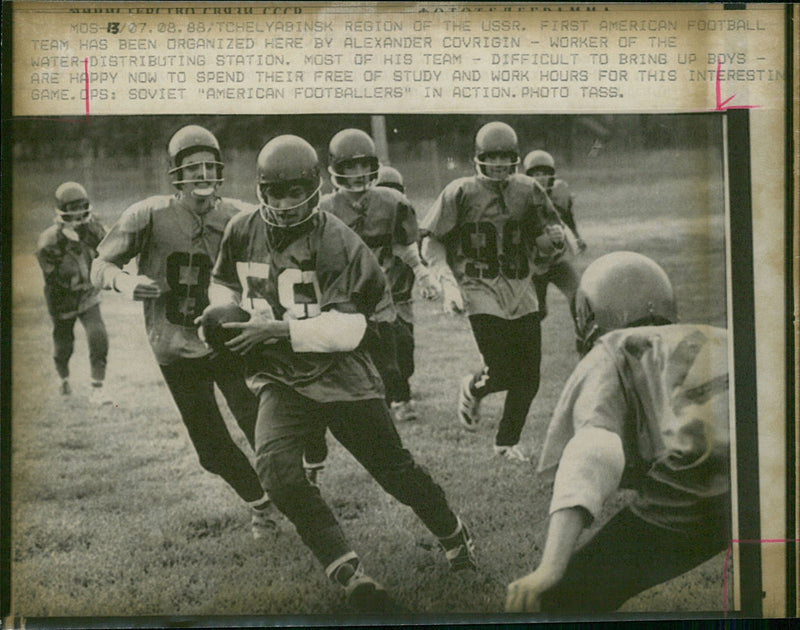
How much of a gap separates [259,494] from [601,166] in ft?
7.41

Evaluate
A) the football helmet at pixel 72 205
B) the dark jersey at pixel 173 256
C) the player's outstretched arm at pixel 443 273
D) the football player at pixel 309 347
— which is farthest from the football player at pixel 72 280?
the player's outstretched arm at pixel 443 273

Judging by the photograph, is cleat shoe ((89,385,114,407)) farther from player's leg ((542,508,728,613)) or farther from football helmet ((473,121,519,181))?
player's leg ((542,508,728,613))

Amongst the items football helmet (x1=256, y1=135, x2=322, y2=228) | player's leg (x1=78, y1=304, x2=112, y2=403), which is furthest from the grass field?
football helmet (x1=256, y1=135, x2=322, y2=228)

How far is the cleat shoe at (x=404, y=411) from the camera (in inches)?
147

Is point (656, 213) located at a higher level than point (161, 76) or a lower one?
lower

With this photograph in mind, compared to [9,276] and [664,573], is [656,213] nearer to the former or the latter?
[664,573]

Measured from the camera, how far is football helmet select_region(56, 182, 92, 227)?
12.4 feet

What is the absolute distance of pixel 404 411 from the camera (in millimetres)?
3738

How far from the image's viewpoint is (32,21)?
3783 millimetres

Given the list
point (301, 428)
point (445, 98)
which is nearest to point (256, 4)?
point (445, 98)

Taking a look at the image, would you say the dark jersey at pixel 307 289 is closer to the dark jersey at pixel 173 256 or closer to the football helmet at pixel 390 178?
the dark jersey at pixel 173 256

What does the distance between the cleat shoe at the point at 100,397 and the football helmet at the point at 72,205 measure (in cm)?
80

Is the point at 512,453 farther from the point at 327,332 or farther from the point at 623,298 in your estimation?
the point at 327,332

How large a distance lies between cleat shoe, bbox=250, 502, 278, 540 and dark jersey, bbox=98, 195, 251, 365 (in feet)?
2.61
